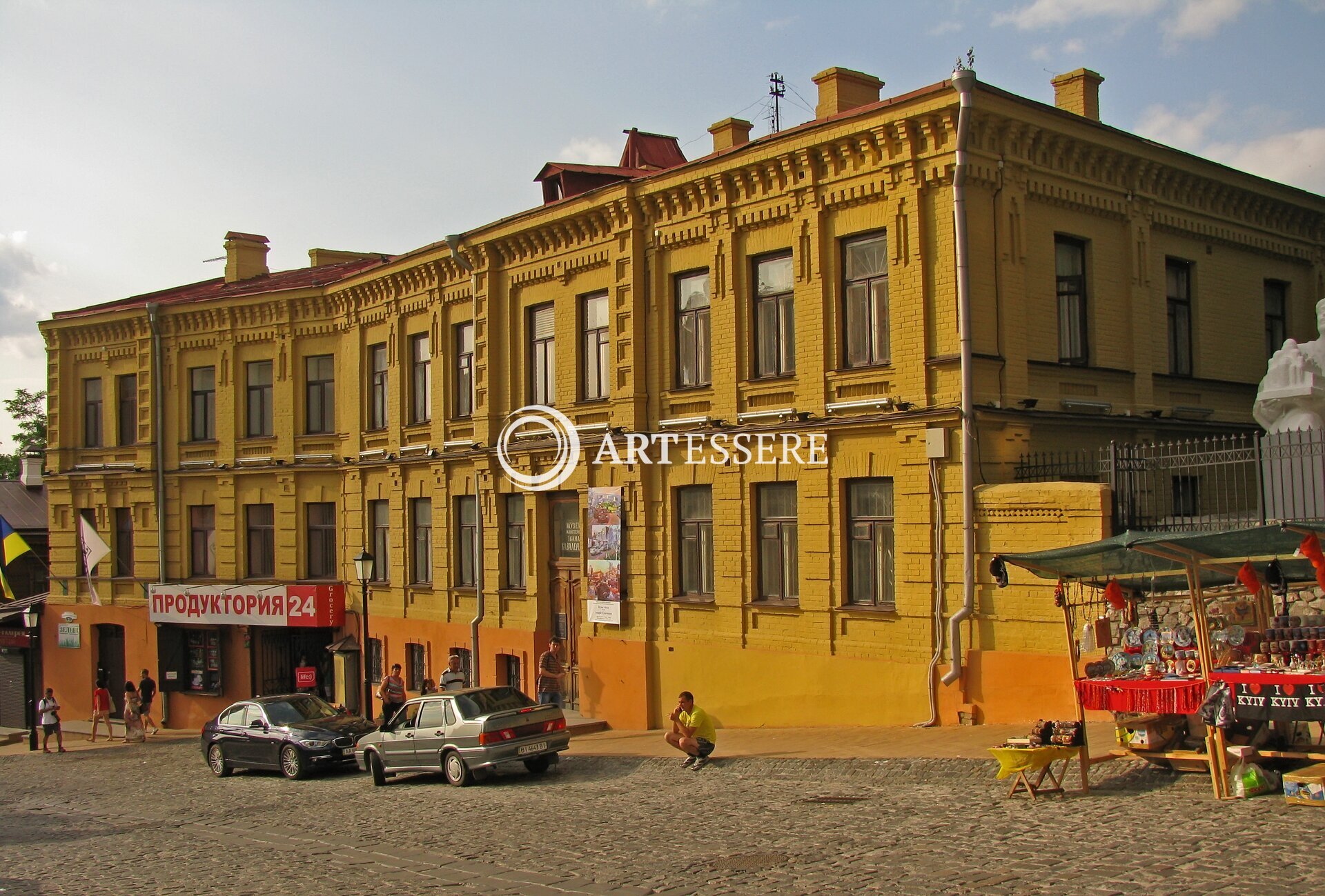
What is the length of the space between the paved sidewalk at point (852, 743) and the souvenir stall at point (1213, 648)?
1.15 meters

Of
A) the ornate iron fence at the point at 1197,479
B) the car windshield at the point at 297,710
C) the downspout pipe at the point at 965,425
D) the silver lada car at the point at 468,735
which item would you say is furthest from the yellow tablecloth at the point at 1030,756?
the car windshield at the point at 297,710

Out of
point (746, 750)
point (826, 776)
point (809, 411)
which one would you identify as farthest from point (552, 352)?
point (826, 776)

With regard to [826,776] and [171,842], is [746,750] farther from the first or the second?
[171,842]

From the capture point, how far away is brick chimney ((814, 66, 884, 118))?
21.1 metres

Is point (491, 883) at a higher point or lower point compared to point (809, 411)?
lower

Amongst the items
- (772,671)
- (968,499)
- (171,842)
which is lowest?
(171,842)

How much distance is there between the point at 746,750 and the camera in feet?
59.7

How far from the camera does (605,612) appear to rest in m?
23.3

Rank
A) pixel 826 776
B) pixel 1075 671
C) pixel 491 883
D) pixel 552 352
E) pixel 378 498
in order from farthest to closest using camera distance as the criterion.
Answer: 1. pixel 378 498
2. pixel 552 352
3. pixel 826 776
4. pixel 1075 671
5. pixel 491 883

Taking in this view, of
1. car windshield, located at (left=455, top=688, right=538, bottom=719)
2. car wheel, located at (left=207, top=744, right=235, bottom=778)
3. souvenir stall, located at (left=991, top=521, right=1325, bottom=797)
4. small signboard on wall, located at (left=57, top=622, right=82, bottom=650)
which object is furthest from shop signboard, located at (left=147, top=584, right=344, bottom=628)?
souvenir stall, located at (left=991, top=521, right=1325, bottom=797)

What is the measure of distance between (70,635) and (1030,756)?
100ft

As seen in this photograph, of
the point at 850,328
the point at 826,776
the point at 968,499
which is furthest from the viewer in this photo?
the point at 850,328

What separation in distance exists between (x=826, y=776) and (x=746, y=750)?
9.02ft

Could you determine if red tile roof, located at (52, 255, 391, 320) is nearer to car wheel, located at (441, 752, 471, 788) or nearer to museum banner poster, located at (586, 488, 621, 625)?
museum banner poster, located at (586, 488, 621, 625)
